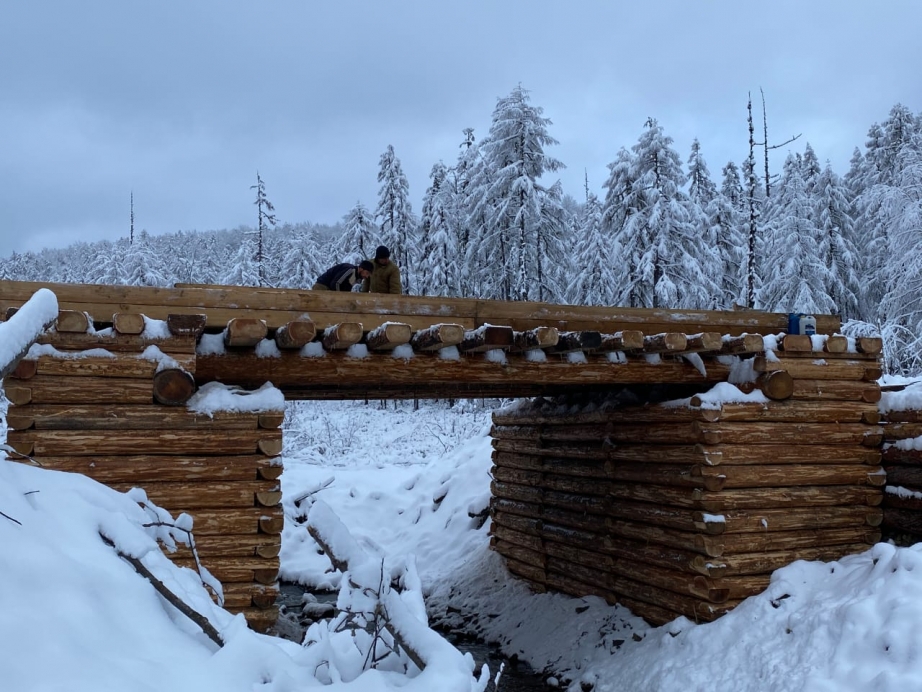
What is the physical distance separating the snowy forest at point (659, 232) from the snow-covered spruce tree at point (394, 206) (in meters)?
0.06

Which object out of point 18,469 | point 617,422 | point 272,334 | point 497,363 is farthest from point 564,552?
point 18,469

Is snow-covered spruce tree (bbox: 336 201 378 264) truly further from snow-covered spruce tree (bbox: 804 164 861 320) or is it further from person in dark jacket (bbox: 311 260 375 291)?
person in dark jacket (bbox: 311 260 375 291)

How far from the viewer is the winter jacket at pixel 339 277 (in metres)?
10.5

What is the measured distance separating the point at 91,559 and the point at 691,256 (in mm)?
24324

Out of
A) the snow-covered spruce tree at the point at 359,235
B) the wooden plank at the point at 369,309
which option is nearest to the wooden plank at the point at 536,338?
the wooden plank at the point at 369,309

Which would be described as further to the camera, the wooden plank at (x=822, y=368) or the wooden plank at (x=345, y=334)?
the wooden plank at (x=822, y=368)

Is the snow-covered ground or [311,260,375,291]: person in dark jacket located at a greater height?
[311,260,375,291]: person in dark jacket

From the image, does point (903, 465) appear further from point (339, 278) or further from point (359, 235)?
point (359, 235)

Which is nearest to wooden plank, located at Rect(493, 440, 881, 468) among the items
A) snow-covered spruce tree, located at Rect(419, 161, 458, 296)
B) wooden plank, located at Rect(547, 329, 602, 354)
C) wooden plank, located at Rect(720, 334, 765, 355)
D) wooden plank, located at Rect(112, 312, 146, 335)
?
wooden plank, located at Rect(720, 334, 765, 355)

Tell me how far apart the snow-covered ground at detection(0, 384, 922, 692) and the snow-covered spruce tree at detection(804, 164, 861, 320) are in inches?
718

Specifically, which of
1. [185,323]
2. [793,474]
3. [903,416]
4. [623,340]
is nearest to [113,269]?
[185,323]

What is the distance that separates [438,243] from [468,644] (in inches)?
834

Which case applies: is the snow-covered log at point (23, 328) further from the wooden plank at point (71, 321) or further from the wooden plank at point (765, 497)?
the wooden plank at point (765, 497)

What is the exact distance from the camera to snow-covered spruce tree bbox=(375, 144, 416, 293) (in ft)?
107
